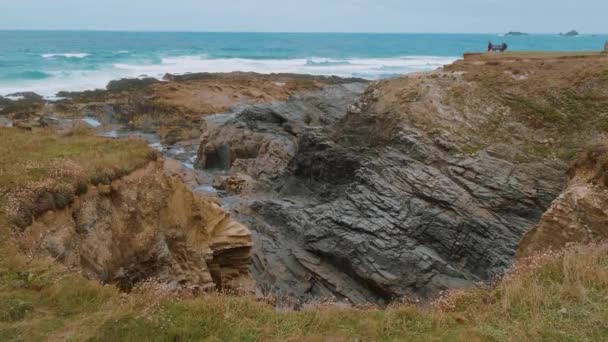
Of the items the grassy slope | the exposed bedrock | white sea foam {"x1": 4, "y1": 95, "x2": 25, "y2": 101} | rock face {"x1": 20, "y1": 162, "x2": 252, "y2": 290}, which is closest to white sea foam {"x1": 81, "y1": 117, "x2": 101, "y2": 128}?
white sea foam {"x1": 4, "y1": 95, "x2": 25, "y2": 101}

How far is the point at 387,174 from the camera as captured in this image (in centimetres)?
1738

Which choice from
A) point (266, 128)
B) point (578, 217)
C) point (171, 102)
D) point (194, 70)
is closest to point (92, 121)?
point (171, 102)

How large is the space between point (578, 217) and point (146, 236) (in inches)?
364

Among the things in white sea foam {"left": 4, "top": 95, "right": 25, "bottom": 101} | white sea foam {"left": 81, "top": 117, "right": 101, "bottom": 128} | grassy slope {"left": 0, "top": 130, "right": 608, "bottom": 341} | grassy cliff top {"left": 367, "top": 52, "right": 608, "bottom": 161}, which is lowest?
white sea foam {"left": 81, "top": 117, "right": 101, "bottom": 128}

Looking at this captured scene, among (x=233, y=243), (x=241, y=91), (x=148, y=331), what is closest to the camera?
(x=148, y=331)

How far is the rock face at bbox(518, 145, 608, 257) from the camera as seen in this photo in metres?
10.7

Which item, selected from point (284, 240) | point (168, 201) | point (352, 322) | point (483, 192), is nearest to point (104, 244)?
point (168, 201)

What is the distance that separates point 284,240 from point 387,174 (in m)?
4.15

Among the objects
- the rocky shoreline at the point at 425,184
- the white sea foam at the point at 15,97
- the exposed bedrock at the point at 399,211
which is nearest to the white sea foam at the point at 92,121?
the white sea foam at the point at 15,97

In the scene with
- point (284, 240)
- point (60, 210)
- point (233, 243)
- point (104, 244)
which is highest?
point (60, 210)

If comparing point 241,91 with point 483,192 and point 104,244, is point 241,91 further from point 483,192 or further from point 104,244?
point 104,244

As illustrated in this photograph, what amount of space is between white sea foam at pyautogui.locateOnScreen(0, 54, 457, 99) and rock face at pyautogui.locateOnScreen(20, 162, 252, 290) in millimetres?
47668

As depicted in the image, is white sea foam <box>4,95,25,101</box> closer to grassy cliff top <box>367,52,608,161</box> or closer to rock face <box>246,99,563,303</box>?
rock face <box>246,99,563,303</box>

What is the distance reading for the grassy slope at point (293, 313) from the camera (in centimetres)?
658
